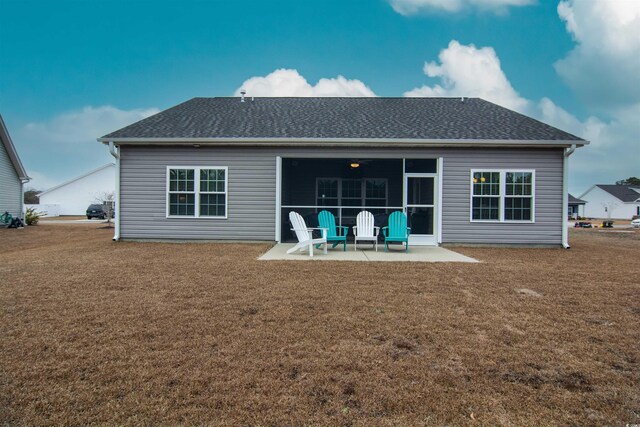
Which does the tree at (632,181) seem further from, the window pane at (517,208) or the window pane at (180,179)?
the window pane at (180,179)

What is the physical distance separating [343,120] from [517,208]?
6.00 m

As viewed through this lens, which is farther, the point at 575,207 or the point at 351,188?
the point at 575,207

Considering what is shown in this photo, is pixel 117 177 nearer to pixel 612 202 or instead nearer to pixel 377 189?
pixel 377 189

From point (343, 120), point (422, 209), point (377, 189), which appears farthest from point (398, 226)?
point (377, 189)

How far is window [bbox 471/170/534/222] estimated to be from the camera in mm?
10781

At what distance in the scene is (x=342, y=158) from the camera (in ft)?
37.5

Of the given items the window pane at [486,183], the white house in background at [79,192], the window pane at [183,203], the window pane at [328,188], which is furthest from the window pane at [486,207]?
the white house in background at [79,192]

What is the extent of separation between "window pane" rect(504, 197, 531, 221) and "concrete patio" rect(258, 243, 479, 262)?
2.35 metres

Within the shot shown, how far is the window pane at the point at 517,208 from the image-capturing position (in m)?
10.8

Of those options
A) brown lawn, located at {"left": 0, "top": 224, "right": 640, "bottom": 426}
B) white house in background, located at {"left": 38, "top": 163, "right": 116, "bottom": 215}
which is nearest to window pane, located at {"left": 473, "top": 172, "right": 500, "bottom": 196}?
brown lawn, located at {"left": 0, "top": 224, "right": 640, "bottom": 426}

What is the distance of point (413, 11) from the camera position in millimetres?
16906

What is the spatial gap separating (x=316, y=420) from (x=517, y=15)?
18.0m

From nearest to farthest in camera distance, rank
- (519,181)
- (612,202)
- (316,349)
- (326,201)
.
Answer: (316,349)
(519,181)
(326,201)
(612,202)

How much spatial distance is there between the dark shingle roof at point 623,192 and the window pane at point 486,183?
5438 centimetres
